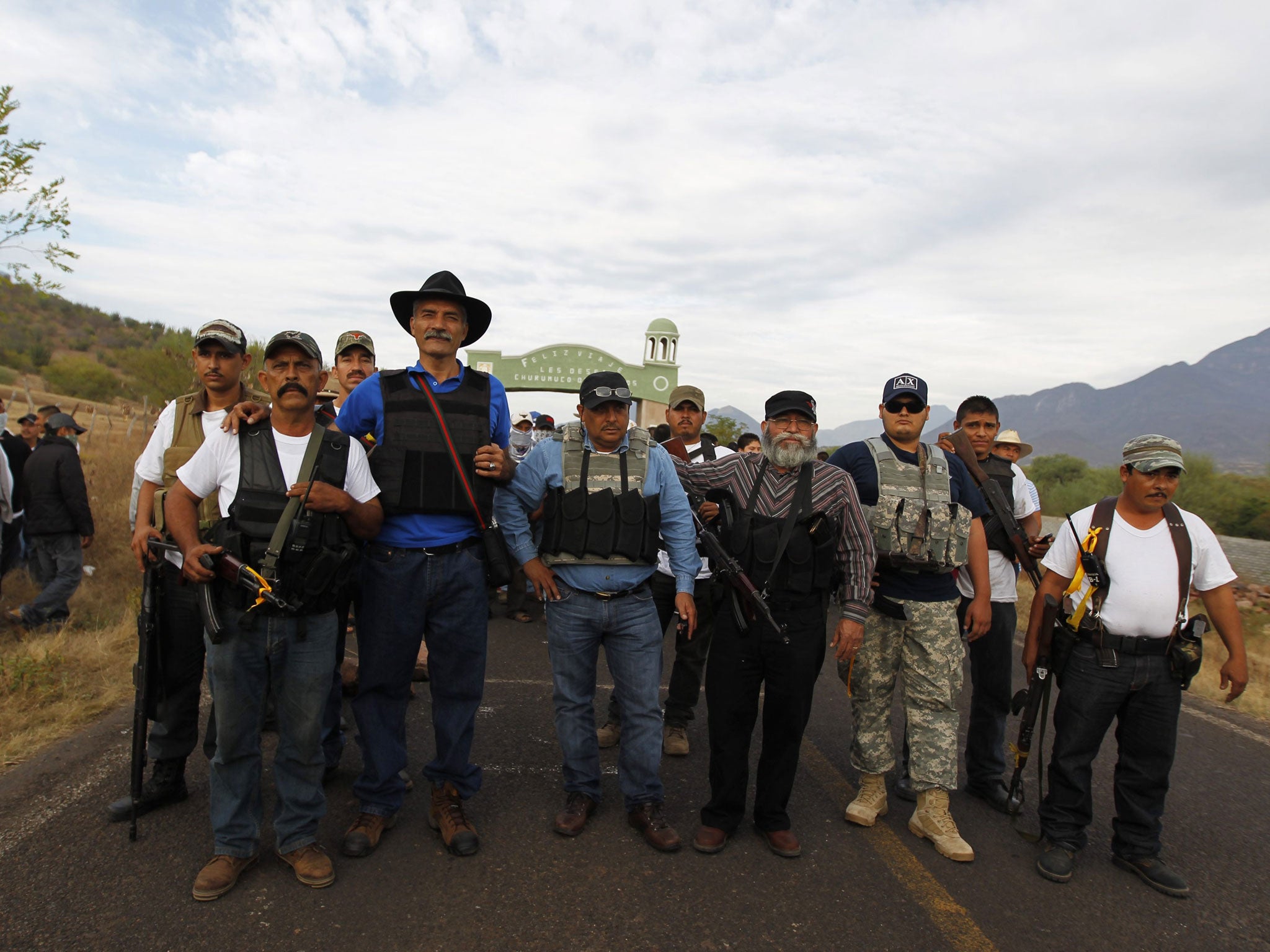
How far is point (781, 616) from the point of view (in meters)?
3.54

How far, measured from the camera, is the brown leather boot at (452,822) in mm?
3307

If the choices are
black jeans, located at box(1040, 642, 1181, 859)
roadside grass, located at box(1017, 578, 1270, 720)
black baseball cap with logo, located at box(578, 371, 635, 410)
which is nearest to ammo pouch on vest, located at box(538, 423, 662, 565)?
black baseball cap with logo, located at box(578, 371, 635, 410)

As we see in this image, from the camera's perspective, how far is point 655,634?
3650 mm

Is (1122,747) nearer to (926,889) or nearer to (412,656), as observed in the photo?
(926,889)

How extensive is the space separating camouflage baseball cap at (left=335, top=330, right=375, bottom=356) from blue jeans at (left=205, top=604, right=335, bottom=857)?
2957 millimetres

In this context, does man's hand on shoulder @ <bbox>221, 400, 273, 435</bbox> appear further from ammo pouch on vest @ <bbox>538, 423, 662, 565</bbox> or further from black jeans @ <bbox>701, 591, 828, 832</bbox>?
black jeans @ <bbox>701, 591, 828, 832</bbox>

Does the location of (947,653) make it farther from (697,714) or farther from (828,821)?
(697,714)

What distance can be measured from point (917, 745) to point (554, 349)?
2885cm

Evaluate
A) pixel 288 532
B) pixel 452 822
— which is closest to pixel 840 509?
pixel 452 822

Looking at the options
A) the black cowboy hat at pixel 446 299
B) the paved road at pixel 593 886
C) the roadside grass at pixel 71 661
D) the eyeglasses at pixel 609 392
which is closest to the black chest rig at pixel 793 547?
the eyeglasses at pixel 609 392

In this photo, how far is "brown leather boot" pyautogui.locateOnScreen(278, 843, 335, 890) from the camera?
9.80ft

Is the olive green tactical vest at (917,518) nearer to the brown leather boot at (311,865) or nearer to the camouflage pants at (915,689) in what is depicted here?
the camouflage pants at (915,689)

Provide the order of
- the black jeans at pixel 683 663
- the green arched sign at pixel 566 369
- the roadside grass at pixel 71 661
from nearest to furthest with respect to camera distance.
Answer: the roadside grass at pixel 71 661
the black jeans at pixel 683 663
the green arched sign at pixel 566 369

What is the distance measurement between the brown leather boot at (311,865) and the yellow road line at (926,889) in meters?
2.40
